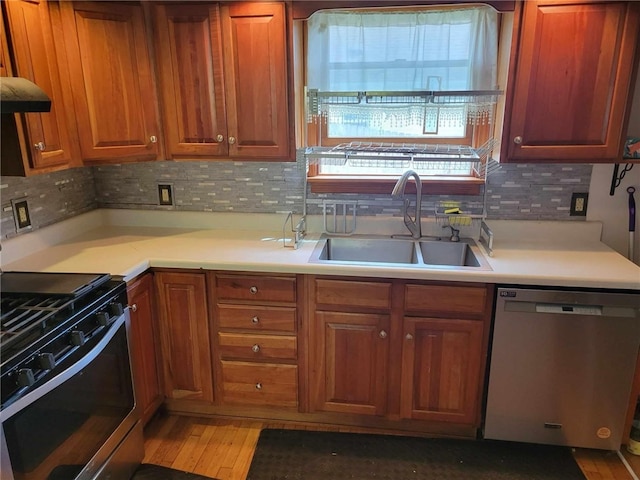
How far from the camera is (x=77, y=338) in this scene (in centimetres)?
153

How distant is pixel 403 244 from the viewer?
7.95ft

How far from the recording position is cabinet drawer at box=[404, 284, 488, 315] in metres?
1.98

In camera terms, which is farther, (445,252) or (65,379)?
(445,252)

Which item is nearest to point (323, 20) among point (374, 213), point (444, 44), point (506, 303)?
point (444, 44)

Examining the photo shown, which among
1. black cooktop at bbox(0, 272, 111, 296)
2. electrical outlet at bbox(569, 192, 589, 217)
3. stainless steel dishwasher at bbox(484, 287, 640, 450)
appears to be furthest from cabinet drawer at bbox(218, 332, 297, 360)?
electrical outlet at bbox(569, 192, 589, 217)

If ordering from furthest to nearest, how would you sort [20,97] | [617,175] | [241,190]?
[241,190] → [617,175] → [20,97]

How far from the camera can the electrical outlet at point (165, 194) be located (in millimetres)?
2633

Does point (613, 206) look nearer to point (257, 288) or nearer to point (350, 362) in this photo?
point (350, 362)

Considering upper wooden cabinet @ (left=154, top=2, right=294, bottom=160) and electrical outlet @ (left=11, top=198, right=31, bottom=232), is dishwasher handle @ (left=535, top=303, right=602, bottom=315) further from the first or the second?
electrical outlet @ (left=11, top=198, right=31, bottom=232)

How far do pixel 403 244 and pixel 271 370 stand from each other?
36.1 inches

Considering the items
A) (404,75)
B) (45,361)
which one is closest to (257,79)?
(404,75)

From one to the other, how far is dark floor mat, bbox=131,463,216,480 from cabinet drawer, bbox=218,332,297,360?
1.77ft

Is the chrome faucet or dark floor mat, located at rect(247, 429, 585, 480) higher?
the chrome faucet

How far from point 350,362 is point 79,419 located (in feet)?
3.67
